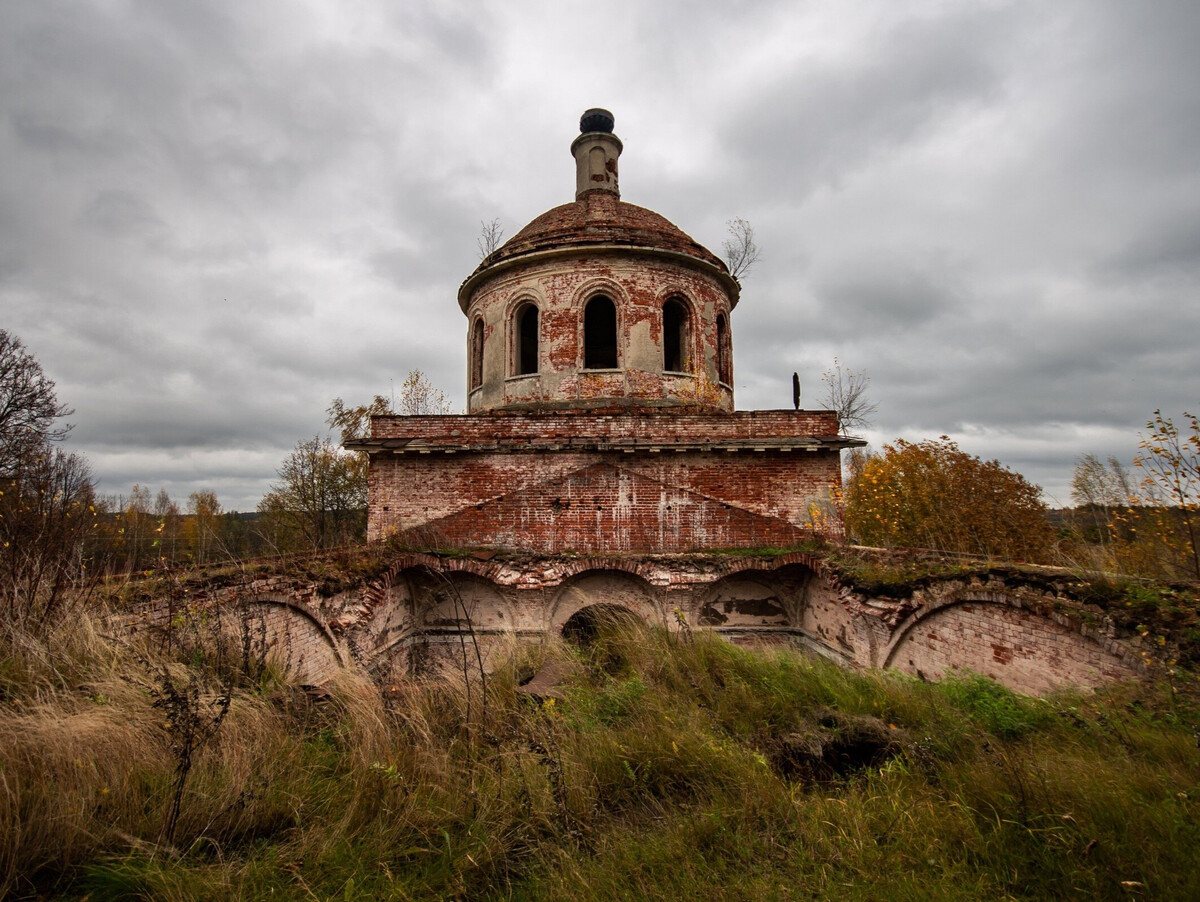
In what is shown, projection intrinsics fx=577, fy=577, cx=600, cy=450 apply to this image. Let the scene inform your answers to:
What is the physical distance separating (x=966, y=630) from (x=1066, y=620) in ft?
4.61

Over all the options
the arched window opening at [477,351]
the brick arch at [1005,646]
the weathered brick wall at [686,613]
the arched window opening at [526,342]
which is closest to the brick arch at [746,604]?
the weathered brick wall at [686,613]

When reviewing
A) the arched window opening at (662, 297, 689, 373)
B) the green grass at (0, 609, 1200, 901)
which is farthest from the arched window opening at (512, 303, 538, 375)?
the green grass at (0, 609, 1200, 901)

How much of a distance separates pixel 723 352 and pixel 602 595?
296 inches

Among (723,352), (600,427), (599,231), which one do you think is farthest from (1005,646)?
(599,231)

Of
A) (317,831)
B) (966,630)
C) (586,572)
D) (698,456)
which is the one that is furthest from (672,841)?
(698,456)

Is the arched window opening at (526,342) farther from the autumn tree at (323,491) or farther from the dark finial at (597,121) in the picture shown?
the autumn tree at (323,491)

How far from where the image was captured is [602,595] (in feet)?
33.7

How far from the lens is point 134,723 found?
3.30 m

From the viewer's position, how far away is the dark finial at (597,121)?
1568 cm

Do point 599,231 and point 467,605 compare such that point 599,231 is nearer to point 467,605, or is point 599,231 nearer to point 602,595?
point 602,595

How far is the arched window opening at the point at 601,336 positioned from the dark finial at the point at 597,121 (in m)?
5.03

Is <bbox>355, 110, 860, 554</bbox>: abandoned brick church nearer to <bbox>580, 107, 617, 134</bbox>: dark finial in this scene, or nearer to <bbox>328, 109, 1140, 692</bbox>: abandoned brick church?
<bbox>328, 109, 1140, 692</bbox>: abandoned brick church

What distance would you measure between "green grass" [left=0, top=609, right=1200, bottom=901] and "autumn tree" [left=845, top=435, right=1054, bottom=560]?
1212 centimetres

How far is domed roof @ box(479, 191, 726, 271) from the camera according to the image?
13.5 metres
